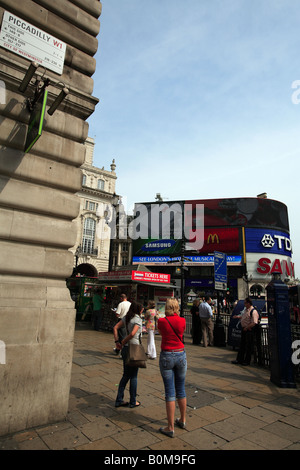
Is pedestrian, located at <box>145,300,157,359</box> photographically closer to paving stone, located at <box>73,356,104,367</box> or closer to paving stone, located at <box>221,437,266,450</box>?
paving stone, located at <box>73,356,104,367</box>

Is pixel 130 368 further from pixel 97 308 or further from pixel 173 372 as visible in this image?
pixel 97 308

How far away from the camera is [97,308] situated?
1407 centimetres

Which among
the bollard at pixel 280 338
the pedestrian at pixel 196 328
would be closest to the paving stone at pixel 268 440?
the bollard at pixel 280 338

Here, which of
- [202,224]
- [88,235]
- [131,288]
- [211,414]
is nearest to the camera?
[211,414]

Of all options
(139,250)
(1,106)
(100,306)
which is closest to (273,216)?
(139,250)

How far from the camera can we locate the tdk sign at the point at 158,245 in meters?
43.3

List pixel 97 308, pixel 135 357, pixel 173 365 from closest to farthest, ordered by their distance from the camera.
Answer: pixel 173 365, pixel 135 357, pixel 97 308

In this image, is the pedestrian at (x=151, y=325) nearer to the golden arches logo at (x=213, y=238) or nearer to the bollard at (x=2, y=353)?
the bollard at (x=2, y=353)

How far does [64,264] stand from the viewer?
4.81 meters

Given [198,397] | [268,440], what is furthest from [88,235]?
[268,440]

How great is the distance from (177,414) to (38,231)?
3735mm

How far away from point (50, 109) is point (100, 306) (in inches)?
433
